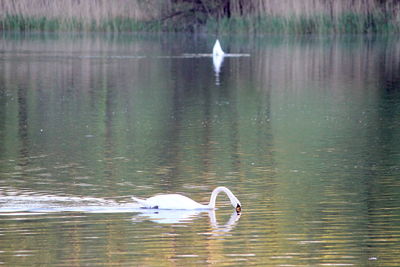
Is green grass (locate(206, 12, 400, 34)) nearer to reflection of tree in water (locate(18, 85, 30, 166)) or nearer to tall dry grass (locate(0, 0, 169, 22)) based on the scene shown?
tall dry grass (locate(0, 0, 169, 22))

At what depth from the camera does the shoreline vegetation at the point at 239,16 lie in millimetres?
37125

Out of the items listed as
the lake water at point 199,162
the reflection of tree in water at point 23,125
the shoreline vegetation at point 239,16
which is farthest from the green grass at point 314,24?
the reflection of tree in water at point 23,125

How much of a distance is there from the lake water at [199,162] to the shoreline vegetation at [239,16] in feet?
29.1

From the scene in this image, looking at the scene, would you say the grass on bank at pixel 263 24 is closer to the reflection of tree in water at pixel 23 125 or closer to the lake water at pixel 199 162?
the lake water at pixel 199 162

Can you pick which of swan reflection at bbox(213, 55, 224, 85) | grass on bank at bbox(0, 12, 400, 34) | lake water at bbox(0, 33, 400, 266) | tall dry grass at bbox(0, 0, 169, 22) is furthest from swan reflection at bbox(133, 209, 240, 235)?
tall dry grass at bbox(0, 0, 169, 22)

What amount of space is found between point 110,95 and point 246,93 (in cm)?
270

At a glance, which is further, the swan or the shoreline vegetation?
the shoreline vegetation

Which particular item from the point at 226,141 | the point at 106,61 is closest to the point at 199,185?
the point at 226,141

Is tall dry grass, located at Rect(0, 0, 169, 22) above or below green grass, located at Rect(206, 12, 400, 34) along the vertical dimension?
above

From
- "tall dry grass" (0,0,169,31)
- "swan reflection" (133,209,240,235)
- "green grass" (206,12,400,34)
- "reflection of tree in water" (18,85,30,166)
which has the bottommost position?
"swan reflection" (133,209,240,235)

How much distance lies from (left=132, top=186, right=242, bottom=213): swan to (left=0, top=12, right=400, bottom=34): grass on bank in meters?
27.2

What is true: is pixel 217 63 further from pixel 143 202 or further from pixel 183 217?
pixel 183 217

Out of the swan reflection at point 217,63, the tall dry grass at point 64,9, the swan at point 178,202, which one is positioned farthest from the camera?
the tall dry grass at point 64,9

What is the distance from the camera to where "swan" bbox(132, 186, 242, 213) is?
33.0ft
